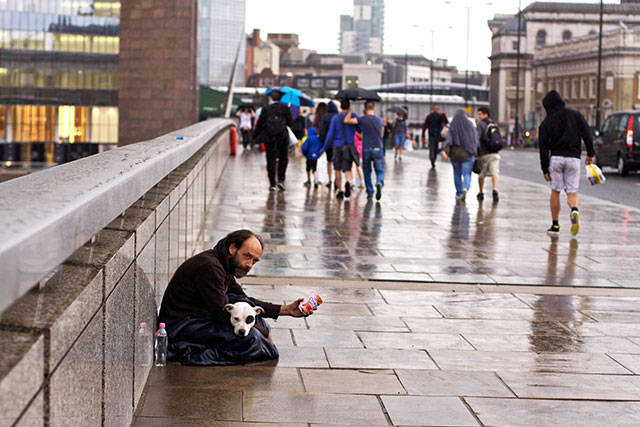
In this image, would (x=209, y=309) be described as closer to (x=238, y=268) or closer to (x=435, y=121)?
(x=238, y=268)

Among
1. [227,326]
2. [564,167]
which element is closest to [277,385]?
[227,326]

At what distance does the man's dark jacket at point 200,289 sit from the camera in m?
Result: 5.73

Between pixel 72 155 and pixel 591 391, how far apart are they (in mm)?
97129

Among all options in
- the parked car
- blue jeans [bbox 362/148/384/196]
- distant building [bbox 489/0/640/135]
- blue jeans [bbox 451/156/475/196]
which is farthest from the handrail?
distant building [bbox 489/0/640/135]

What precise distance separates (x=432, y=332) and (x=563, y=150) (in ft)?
21.5

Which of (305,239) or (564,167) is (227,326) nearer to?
(305,239)

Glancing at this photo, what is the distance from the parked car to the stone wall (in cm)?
2447

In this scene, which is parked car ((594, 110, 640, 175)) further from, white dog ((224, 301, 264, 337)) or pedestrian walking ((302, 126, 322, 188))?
white dog ((224, 301, 264, 337))

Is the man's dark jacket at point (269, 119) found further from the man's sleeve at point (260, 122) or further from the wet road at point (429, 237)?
the wet road at point (429, 237)

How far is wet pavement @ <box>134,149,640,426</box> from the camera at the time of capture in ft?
16.6

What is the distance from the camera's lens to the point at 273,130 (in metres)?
19.4

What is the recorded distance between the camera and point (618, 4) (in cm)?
13375


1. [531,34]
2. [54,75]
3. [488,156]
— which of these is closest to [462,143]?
[488,156]

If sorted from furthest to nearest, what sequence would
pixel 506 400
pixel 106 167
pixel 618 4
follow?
Answer: pixel 618 4 → pixel 506 400 → pixel 106 167
